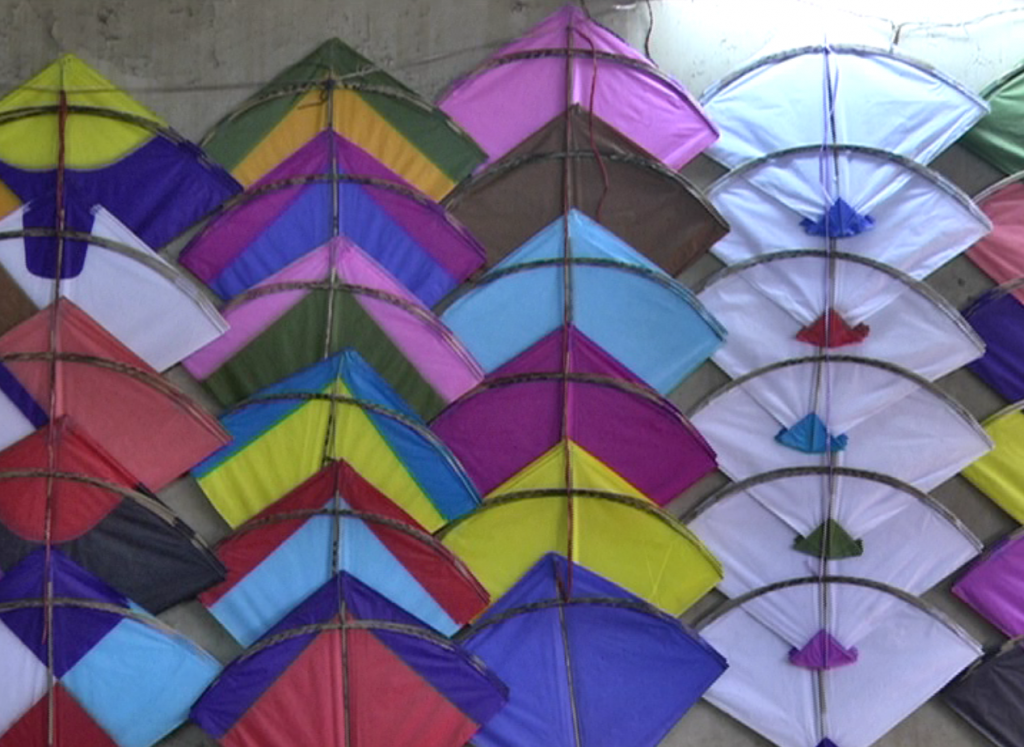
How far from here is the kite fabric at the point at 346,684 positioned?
11.4 ft

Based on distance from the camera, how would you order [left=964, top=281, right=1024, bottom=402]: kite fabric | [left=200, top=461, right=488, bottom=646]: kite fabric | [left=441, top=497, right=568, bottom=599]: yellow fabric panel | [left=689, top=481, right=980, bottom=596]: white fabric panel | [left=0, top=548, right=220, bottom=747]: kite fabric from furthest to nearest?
[left=964, top=281, right=1024, bottom=402]: kite fabric < [left=689, top=481, right=980, bottom=596]: white fabric panel < [left=441, top=497, right=568, bottom=599]: yellow fabric panel < [left=200, top=461, right=488, bottom=646]: kite fabric < [left=0, top=548, right=220, bottom=747]: kite fabric

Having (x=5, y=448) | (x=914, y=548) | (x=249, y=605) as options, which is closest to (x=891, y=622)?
(x=914, y=548)

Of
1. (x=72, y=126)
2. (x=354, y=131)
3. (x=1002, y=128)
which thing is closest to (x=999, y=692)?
(x=1002, y=128)

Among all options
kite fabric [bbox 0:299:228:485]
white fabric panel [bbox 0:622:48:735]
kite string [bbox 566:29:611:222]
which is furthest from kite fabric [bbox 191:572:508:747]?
kite string [bbox 566:29:611:222]

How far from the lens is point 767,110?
3.94 metres

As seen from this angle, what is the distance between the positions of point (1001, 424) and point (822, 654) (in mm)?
777

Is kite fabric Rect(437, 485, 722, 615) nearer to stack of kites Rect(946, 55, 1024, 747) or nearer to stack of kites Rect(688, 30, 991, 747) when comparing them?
stack of kites Rect(688, 30, 991, 747)

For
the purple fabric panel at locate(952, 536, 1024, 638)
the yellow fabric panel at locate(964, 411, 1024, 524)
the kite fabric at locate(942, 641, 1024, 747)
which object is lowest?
the kite fabric at locate(942, 641, 1024, 747)

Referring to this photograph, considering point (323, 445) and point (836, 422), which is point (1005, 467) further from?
point (323, 445)

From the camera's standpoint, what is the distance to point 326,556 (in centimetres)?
357

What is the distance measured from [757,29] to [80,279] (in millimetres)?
1924

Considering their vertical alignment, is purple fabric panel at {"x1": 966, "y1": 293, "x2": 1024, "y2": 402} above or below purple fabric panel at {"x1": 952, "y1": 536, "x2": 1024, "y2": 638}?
above

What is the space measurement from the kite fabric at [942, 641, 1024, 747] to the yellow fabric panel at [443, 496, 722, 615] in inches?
30.7

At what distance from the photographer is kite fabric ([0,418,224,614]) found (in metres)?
3.53
